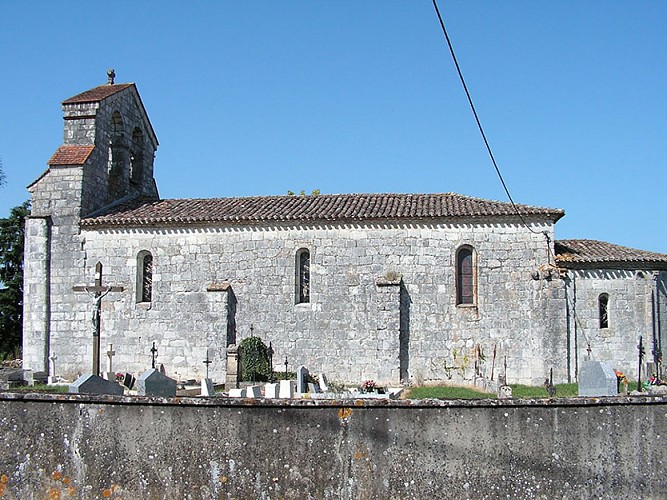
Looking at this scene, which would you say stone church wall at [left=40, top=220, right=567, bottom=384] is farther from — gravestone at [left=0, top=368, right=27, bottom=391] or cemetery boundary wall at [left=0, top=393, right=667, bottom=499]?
cemetery boundary wall at [left=0, top=393, right=667, bottom=499]

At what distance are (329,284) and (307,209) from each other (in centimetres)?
257

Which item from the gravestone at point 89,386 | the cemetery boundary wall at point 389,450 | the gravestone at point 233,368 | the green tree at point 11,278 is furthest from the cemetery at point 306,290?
the green tree at point 11,278

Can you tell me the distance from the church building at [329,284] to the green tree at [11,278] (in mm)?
12457

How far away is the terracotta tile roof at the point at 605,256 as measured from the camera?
21.2 m

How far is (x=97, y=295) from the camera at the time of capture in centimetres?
2011

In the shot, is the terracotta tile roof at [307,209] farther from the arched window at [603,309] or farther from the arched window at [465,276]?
the arched window at [603,309]

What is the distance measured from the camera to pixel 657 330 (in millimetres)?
21312

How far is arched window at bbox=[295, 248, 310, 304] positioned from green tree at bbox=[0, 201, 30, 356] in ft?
61.3

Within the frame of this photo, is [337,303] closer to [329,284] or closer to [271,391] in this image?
[329,284]

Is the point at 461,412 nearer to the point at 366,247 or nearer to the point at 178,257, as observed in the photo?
the point at 366,247

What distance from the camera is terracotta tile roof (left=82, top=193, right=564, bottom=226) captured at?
71.9ft

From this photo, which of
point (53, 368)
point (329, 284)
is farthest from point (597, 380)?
point (53, 368)

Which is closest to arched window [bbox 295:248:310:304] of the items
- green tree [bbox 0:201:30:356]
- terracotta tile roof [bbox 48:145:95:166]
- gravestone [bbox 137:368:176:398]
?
terracotta tile roof [bbox 48:145:95:166]

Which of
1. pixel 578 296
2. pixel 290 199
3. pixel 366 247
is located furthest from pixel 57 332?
pixel 578 296
